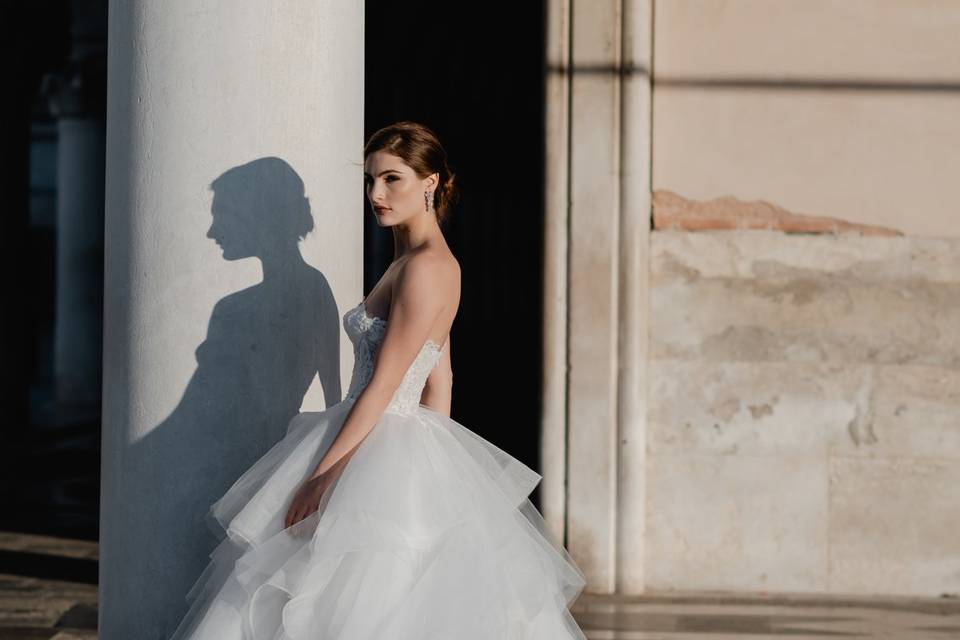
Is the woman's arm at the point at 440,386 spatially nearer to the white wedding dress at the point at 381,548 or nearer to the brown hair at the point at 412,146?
the white wedding dress at the point at 381,548

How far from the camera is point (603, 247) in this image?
19.2ft

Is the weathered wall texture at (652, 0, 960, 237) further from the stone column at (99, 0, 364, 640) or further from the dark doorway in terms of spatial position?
the stone column at (99, 0, 364, 640)

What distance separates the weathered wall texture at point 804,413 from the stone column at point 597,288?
0.15 meters

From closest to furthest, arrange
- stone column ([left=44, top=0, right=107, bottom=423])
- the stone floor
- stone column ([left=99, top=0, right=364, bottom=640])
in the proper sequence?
stone column ([left=99, top=0, right=364, bottom=640]) → the stone floor → stone column ([left=44, top=0, right=107, bottom=423])

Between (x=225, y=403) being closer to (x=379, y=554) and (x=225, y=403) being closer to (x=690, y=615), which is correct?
(x=379, y=554)

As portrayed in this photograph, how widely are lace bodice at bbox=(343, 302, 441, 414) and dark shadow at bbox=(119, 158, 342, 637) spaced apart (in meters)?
0.21

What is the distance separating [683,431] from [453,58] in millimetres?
3728

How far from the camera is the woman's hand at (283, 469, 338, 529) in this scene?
2.95m

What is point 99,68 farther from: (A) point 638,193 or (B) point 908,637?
(B) point 908,637

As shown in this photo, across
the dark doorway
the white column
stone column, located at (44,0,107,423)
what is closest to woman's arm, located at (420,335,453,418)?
the white column

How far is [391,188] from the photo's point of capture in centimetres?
310

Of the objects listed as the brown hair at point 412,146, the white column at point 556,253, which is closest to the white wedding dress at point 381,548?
the brown hair at point 412,146

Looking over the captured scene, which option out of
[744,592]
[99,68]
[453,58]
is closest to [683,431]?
[744,592]

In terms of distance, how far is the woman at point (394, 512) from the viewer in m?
2.82
